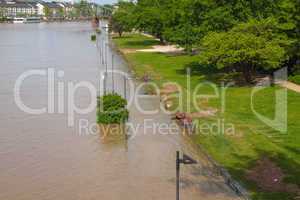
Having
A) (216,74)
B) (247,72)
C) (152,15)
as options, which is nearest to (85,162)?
(247,72)

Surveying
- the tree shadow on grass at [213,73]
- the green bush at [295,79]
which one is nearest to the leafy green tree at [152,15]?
the tree shadow on grass at [213,73]

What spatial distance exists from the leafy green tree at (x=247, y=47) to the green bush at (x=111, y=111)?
8446 mm

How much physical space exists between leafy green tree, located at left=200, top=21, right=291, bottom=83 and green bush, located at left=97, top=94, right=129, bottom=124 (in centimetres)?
845

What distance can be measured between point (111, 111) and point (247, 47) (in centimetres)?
994

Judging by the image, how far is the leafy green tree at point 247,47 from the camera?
31.3 m

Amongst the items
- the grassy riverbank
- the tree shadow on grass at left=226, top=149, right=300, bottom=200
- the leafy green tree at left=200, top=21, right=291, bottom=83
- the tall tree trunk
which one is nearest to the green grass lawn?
the grassy riverbank

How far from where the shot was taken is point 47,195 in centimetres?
1703

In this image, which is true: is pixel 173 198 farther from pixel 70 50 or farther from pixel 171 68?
pixel 70 50

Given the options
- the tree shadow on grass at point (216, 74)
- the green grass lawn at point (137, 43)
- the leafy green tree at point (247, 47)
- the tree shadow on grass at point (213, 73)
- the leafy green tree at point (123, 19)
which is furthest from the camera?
the leafy green tree at point (123, 19)

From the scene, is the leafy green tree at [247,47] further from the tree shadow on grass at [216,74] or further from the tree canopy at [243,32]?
the tree shadow on grass at [216,74]

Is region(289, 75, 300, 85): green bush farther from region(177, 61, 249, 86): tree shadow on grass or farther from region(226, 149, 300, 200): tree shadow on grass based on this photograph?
region(226, 149, 300, 200): tree shadow on grass

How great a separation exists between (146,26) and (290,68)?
1245 inches

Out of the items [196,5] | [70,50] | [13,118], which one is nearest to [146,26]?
[70,50]

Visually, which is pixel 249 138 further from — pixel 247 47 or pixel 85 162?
pixel 247 47
